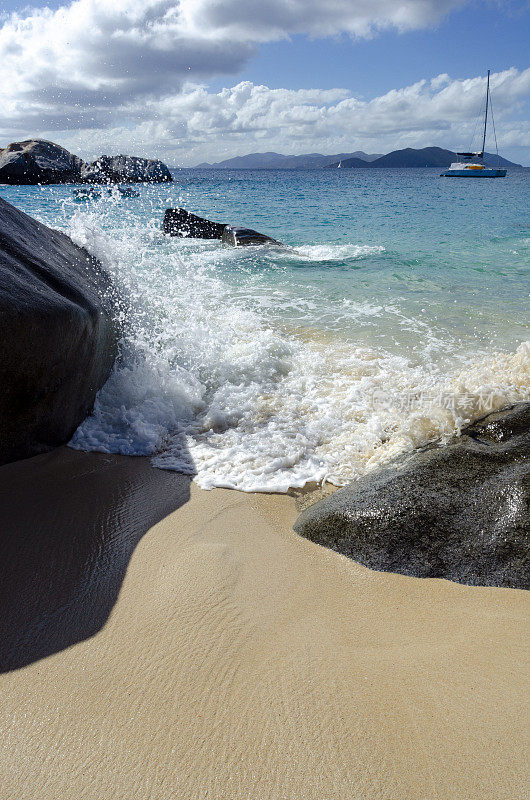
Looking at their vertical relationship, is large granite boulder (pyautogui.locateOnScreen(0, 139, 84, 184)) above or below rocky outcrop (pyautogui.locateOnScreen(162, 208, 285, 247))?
above

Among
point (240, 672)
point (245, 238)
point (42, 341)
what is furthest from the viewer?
point (245, 238)

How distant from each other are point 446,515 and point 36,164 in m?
69.5

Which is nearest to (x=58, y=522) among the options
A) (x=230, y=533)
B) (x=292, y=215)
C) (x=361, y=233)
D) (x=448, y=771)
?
(x=230, y=533)

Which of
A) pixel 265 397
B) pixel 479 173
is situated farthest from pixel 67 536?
pixel 479 173

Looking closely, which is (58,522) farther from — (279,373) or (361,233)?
(361,233)

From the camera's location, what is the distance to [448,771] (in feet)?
4.94

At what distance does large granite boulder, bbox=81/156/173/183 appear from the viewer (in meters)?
58.4

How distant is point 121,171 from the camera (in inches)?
2302

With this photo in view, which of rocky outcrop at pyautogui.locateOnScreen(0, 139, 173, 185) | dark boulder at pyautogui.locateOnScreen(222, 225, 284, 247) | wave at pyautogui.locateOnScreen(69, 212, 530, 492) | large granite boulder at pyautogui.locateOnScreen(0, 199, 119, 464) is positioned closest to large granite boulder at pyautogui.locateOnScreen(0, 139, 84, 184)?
rocky outcrop at pyautogui.locateOnScreen(0, 139, 173, 185)

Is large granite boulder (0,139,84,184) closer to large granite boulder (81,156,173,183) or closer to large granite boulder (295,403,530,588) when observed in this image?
large granite boulder (81,156,173,183)

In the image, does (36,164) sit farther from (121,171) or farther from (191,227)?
(191,227)

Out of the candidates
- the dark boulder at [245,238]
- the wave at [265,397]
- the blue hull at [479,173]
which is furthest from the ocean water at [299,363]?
the blue hull at [479,173]

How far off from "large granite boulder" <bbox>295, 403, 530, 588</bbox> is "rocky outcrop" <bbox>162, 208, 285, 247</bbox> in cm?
1333

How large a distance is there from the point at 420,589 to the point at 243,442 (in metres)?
2.10
